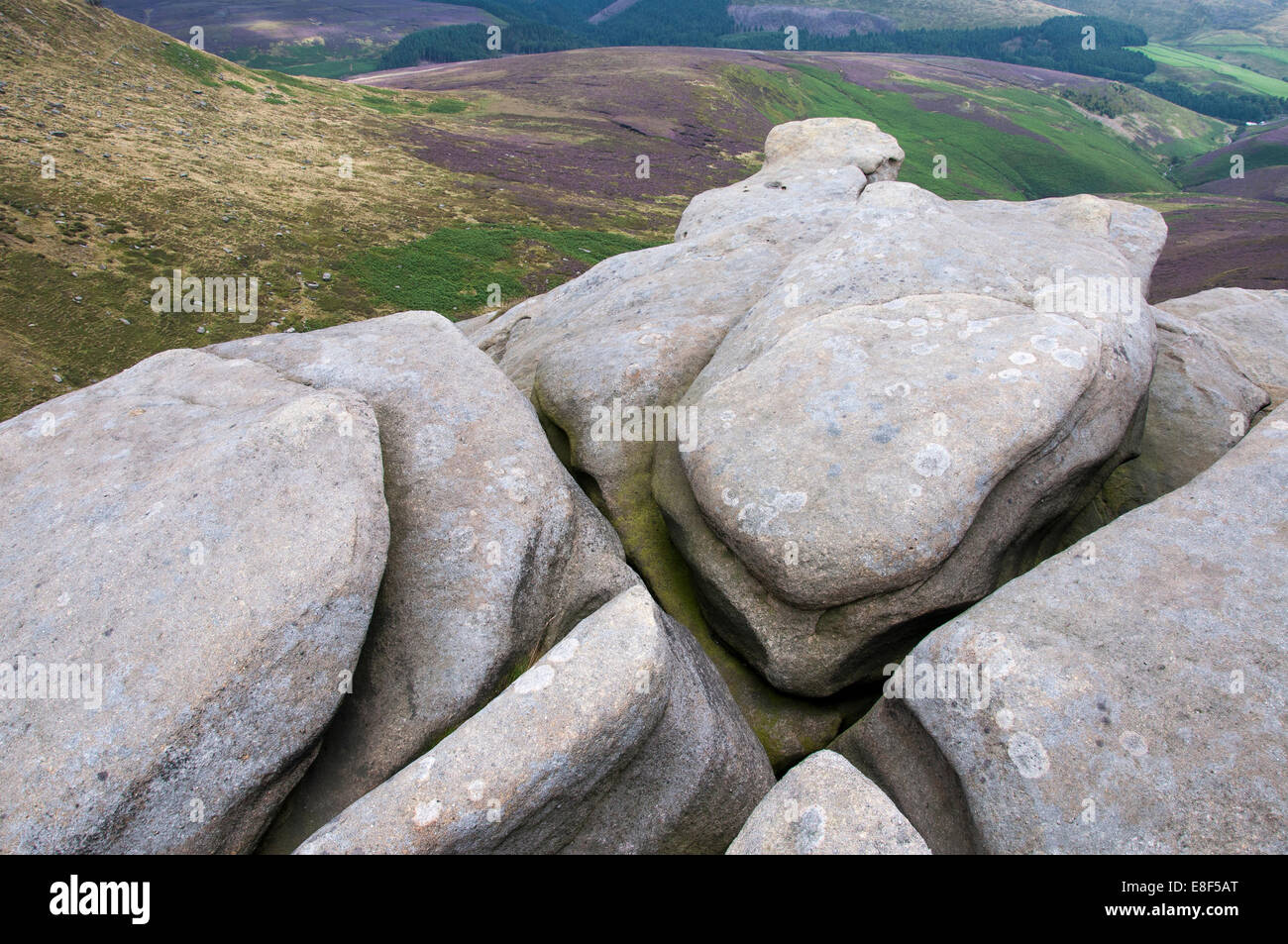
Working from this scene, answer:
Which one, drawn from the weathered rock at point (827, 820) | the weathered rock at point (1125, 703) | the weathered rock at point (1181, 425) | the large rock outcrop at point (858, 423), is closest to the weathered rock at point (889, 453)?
the large rock outcrop at point (858, 423)

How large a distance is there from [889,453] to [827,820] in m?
4.29

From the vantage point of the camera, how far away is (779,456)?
8.99m

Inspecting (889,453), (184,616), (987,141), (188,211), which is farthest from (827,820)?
(987,141)

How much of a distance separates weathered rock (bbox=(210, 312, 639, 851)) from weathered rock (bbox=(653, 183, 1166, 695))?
1934 mm

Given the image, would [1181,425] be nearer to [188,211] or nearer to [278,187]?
[188,211]

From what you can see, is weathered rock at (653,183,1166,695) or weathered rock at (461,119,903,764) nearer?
weathered rock at (653,183,1166,695)

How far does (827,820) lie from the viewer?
5883 mm

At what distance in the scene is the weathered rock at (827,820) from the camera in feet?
18.7

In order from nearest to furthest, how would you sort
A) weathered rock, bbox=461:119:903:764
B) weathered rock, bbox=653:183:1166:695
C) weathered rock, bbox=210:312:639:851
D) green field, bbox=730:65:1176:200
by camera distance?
weathered rock, bbox=210:312:639:851, weathered rock, bbox=653:183:1166:695, weathered rock, bbox=461:119:903:764, green field, bbox=730:65:1176:200

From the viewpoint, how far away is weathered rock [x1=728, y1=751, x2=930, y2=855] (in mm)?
5711

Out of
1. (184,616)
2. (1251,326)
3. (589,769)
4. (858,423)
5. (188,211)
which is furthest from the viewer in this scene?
(188,211)

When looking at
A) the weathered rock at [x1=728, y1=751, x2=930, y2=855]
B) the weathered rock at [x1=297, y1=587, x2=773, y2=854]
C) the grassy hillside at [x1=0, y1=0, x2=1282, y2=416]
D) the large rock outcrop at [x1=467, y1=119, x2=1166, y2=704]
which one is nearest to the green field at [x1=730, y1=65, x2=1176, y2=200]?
the grassy hillside at [x1=0, y1=0, x2=1282, y2=416]

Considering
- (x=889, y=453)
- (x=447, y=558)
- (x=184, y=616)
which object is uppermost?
(x=889, y=453)

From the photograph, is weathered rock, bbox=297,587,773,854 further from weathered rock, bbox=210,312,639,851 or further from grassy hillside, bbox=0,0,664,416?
grassy hillside, bbox=0,0,664,416
